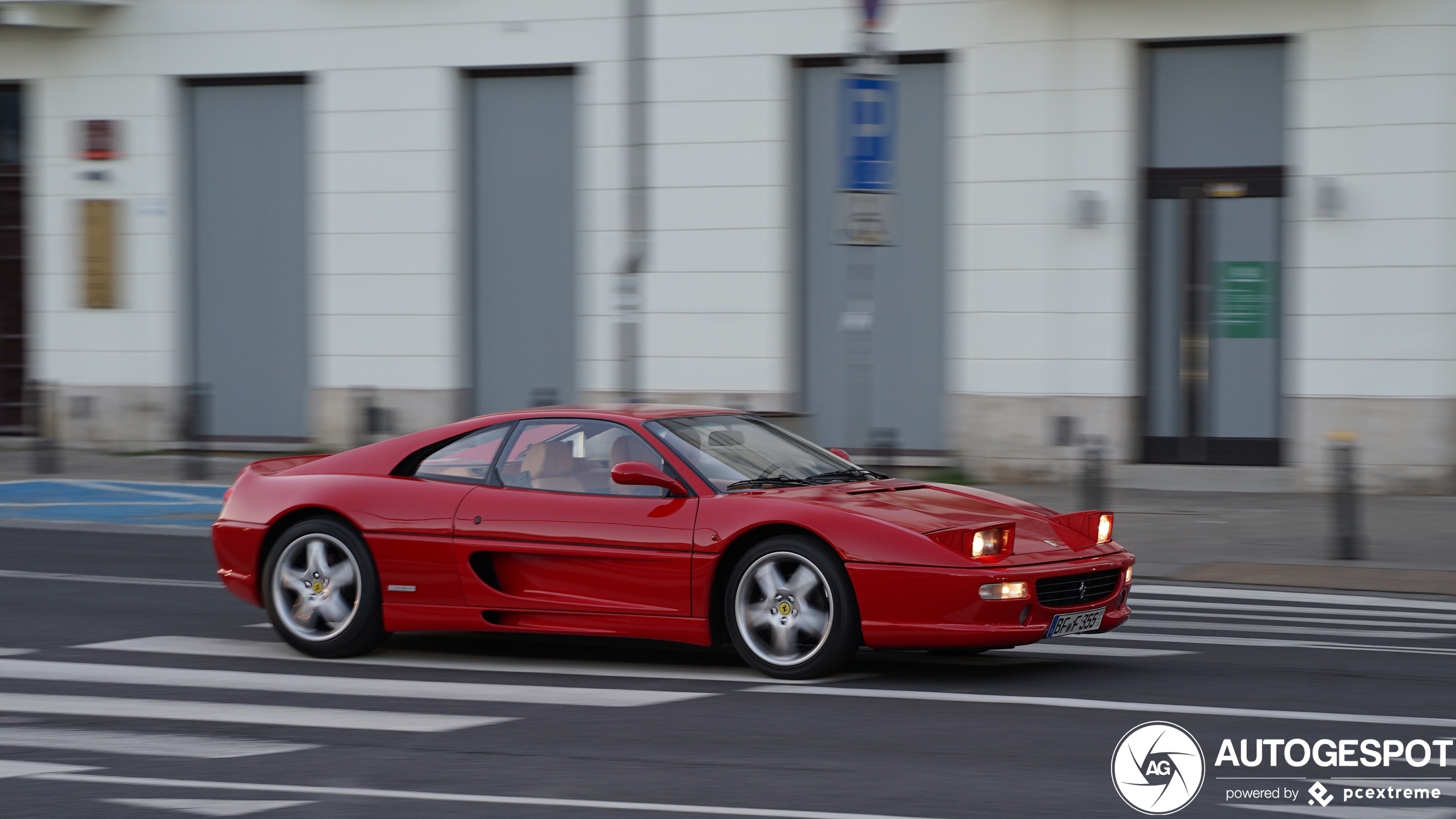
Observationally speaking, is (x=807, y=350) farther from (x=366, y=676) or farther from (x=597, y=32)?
(x=366, y=676)

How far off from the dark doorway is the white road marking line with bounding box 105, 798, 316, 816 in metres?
20.0

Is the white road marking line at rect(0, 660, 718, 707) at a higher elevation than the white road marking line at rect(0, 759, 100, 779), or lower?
lower

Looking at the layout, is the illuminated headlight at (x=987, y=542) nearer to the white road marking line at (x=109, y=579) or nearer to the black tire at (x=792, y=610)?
the black tire at (x=792, y=610)

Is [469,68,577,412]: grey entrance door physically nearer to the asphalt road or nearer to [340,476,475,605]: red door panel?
the asphalt road

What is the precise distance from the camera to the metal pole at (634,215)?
16.7 meters

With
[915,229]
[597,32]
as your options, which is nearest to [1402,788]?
[915,229]

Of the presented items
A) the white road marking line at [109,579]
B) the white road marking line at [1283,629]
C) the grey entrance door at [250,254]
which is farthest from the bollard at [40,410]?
the white road marking line at [1283,629]

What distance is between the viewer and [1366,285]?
18.2 meters

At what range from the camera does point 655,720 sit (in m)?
6.90

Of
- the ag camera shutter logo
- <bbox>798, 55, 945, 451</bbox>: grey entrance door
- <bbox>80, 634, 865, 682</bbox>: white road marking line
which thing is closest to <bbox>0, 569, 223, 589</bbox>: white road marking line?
<bbox>80, 634, 865, 682</bbox>: white road marking line

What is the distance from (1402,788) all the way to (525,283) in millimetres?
17329

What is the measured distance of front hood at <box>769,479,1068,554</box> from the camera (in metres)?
7.49

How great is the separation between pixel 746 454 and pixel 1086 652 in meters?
1.97

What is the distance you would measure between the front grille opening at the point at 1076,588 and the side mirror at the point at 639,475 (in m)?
1.71
